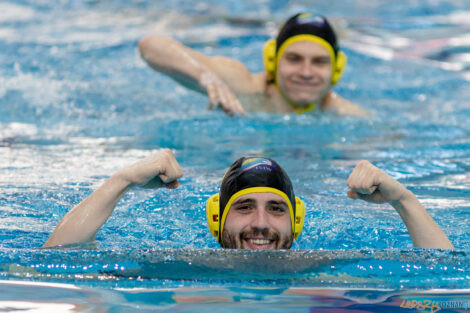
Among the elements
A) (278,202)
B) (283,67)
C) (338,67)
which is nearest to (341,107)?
(338,67)

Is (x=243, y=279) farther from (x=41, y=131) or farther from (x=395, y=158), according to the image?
(x=41, y=131)

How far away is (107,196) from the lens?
329cm

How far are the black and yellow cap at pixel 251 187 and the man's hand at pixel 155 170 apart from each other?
0.24m

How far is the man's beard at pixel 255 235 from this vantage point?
10.2ft

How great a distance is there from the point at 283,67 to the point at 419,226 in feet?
9.16

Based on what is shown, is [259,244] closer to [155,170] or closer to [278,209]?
[278,209]

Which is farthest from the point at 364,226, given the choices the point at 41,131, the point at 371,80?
the point at 371,80

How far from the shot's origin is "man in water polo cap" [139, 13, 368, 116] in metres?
5.44

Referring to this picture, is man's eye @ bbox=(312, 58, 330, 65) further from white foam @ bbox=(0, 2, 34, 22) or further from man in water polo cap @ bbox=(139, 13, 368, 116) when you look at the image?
white foam @ bbox=(0, 2, 34, 22)

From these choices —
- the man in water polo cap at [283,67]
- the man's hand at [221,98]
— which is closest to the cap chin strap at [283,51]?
the man in water polo cap at [283,67]

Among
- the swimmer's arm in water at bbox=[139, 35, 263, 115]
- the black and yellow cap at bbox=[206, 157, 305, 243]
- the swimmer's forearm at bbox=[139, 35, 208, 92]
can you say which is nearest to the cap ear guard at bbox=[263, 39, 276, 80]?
the swimmer's arm in water at bbox=[139, 35, 263, 115]

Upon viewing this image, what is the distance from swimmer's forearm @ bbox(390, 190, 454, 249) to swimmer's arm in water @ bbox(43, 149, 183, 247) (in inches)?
41.0

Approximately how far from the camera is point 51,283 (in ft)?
9.50

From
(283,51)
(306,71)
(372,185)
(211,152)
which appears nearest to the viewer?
(372,185)
